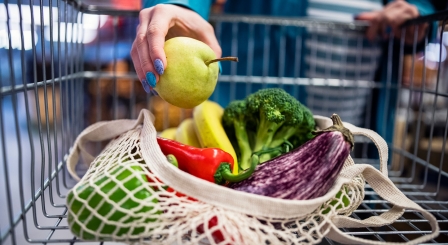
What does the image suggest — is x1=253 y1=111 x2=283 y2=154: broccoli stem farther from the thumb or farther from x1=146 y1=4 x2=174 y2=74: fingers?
the thumb

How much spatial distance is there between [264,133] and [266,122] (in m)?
0.02

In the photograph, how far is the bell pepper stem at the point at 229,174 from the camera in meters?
0.46

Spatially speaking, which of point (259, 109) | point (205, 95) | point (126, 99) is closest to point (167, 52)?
point (205, 95)

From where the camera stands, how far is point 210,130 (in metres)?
0.66

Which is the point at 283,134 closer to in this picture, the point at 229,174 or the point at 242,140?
the point at 242,140

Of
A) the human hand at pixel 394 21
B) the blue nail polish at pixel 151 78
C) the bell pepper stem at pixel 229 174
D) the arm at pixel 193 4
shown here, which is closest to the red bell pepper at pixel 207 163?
the bell pepper stem at pixel 229 174

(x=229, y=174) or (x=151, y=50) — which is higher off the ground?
(x=151, y=50)

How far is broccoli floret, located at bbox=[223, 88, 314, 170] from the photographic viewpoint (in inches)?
24.5

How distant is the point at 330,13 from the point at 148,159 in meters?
0.81

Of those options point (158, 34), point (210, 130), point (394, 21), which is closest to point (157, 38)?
point (158, 34)

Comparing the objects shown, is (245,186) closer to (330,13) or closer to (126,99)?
(330,13)

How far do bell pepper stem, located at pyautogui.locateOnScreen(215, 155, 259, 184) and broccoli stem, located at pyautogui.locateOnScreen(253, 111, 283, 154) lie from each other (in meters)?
0.17

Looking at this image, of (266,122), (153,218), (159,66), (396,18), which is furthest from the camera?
(396,18)

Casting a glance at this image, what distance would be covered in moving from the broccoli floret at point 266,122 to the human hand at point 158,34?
0.39 feet
